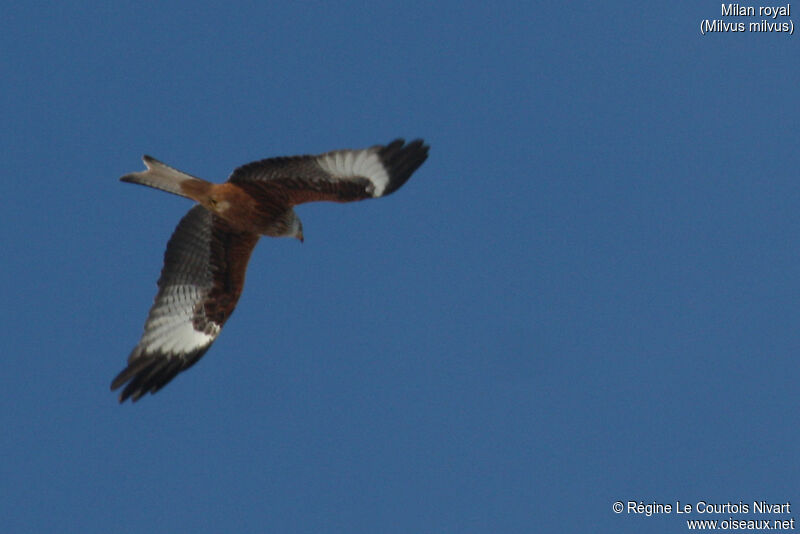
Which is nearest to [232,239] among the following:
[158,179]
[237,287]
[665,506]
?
[237,287]

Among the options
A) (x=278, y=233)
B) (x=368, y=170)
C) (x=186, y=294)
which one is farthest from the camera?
(x=186, y=294)

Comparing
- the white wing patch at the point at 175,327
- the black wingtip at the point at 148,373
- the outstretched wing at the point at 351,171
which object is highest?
the outstretched wing at the point at 351,171

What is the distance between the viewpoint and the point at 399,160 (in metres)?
9.81

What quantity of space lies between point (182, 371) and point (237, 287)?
105cm

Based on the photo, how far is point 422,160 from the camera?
9.88 meters

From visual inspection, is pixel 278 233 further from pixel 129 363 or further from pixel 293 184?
pixel 129 363

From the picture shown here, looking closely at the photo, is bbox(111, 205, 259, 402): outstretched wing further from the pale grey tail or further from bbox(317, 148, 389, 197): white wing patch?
bbox(317, 148, 389, 197): white wing patch

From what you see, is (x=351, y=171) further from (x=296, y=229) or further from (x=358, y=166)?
(x=296, y=229)

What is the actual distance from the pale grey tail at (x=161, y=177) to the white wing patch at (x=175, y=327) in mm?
1409

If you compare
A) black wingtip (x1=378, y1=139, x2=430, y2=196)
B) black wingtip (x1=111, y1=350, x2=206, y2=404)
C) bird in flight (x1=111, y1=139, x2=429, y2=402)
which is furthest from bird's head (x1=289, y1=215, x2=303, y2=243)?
black wingtip (x1=111, y1=350, x2=206, y2=404)

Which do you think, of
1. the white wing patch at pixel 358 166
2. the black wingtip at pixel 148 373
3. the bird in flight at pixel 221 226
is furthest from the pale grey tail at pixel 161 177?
the black wingtip at pixel 148 373

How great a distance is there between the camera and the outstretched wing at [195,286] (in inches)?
442

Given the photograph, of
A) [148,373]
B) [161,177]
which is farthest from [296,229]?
[148,373]

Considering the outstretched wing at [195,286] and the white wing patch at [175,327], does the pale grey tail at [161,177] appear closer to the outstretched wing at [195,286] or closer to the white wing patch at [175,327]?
the outstretched wing at [195,286]
